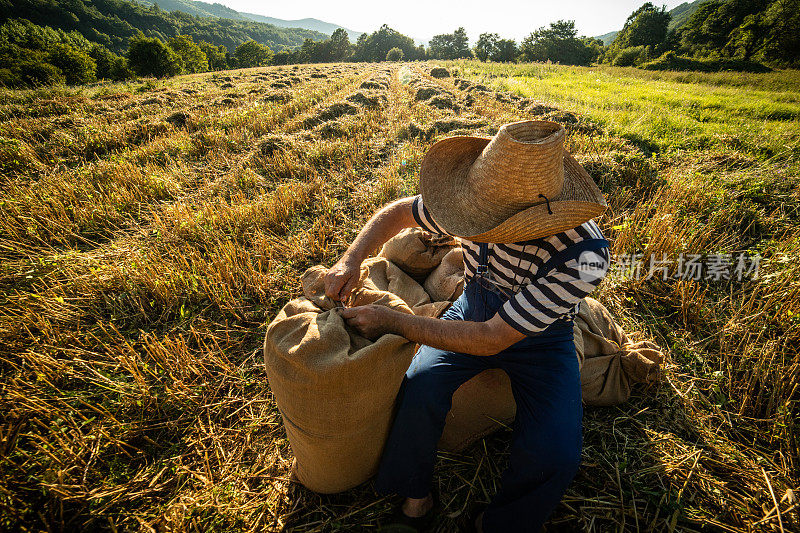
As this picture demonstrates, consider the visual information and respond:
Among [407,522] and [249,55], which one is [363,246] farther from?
[249,55]

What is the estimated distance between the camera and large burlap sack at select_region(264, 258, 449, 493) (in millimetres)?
1242

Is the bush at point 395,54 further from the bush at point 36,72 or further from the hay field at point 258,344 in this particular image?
the hay field at point 258,344

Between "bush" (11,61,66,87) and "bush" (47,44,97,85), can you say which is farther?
"bush" (47,44,97,85)

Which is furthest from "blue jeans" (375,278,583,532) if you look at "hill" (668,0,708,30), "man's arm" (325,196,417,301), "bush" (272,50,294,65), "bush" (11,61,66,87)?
"hill" (668,0,708,30)

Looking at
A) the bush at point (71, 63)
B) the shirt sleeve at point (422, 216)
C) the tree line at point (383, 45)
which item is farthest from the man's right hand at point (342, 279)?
the bush at point (71, 63)

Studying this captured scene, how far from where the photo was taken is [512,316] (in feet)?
4.21

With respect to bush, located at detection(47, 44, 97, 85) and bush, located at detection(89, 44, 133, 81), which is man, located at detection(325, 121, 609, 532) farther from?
bush, located at detection(89, 44, 133, 81)

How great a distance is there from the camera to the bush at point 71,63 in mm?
26281

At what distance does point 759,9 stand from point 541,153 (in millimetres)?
51201

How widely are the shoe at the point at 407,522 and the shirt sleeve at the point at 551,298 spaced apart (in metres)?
1.09

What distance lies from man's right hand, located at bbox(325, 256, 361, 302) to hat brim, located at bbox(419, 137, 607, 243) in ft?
1.92

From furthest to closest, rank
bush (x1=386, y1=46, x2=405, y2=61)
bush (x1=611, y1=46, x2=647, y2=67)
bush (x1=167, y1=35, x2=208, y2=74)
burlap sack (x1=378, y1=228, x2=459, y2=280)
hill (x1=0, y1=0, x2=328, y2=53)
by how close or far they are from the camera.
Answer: bush (x1=386, y1=46, x2=405, y2=61) < hill (x1=0, y1=0, x2=328, y2=53) < bush (x1=167, y1=35, x2=208, y2=74) < bush (x1=611, y1=46, x2=647, y2=67) < burlap sack (x1=378, y1=228, x2=459, y2=280)

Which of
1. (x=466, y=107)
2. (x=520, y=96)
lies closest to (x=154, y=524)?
(x=466, y=107)

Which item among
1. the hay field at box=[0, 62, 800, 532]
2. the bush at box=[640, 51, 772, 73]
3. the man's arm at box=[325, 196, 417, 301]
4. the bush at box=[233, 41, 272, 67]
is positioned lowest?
the hay field at box=[0, 62, 800, 532]
